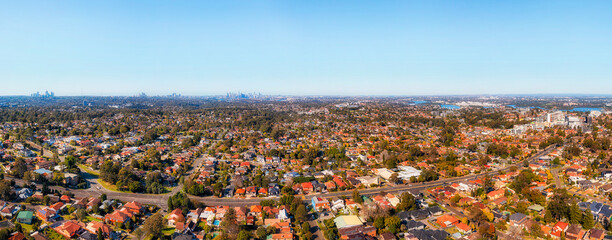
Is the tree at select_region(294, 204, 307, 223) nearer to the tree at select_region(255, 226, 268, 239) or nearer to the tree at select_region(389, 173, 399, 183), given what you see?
the tree at select_region(255, 226, 268, 239)

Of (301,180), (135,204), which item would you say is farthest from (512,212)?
(135,204)

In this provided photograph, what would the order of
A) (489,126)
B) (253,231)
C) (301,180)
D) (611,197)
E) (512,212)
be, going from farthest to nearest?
(489,126), (301,180), (611,197), (512,212), (253,231)

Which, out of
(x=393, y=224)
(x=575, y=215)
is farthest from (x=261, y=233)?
(x=575, y=215)

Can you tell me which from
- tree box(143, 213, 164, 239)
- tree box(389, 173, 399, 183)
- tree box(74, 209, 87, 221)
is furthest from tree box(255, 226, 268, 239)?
tree box(389, 173, 399, 183)

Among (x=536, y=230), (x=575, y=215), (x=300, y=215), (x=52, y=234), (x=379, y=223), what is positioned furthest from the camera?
(x=300, y=215)

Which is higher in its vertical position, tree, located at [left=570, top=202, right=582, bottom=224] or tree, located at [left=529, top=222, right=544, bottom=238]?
tree, located at [left=570, top=202, right=582, bottom=224]

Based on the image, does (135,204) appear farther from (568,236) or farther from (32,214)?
(568,236)

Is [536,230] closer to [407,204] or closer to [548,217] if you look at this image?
[548,217]

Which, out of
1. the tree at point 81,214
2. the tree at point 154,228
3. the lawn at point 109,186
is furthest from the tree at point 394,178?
the lawn at point 109,186

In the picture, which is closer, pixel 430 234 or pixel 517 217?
pixel 430 234

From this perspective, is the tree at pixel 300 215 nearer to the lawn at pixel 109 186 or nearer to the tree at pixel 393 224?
the tree at pixel 393 224

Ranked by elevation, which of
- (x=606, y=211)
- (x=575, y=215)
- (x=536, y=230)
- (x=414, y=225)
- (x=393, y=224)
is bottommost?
(x=414, y=225)
